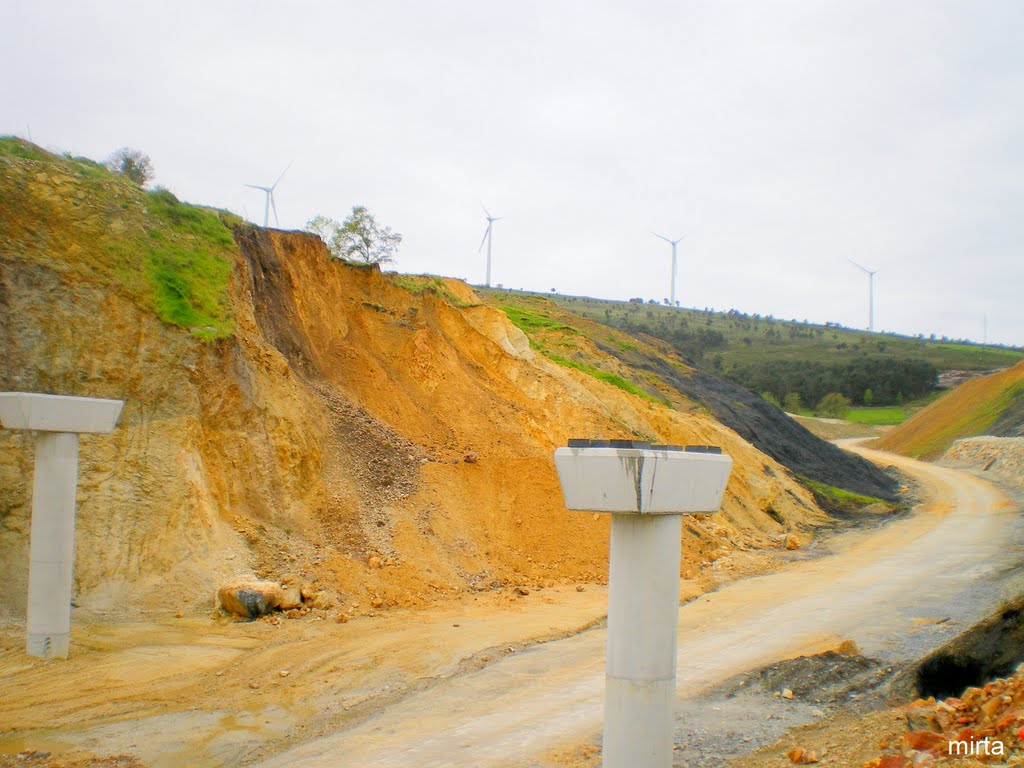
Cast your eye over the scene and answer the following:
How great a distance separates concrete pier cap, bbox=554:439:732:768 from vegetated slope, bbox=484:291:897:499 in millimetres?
23520

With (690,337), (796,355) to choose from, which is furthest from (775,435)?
(796,355)

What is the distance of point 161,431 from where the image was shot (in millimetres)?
16438

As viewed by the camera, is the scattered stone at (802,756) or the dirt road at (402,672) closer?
the scattered stone at (802,756)

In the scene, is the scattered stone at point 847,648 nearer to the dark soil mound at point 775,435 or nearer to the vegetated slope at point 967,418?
the dark soil mound at point 775,435

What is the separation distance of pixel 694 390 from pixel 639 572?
3430 centimetres

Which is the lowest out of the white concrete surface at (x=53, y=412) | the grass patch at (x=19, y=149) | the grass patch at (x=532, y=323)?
the white concrete surface at (x=53, y=412)

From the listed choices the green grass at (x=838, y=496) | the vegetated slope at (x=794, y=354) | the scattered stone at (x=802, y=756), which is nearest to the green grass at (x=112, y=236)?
the scattered stone at (x=802, y=756)

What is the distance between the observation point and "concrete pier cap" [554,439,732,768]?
7.40m

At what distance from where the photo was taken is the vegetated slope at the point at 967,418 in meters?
52.5

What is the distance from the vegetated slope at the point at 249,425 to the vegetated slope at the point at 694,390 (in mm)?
9009

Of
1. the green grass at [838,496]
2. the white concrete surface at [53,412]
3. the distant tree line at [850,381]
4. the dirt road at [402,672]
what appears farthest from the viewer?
the distant tree line at [850,381]

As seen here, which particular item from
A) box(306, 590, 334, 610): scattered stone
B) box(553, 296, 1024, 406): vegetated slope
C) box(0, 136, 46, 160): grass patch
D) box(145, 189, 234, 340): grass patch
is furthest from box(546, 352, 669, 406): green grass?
box(553, 296, 1024, 406): vegetated slope

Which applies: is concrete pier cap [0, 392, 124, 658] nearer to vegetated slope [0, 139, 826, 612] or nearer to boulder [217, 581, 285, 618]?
vegetated slope [0, 139, 826, 612]

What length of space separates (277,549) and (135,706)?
5.35 m
